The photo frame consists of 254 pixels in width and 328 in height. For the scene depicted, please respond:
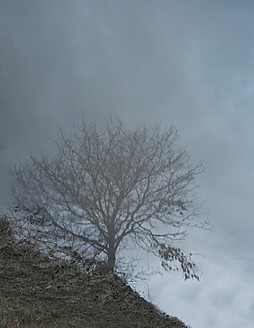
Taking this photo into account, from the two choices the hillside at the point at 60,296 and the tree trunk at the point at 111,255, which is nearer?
the hillside at the point at 60,296

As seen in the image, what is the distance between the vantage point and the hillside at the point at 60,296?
301 inches

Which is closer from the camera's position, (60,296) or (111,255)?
(60,296)

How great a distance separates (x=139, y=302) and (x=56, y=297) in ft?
14.3

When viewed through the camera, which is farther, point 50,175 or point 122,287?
point 50,175

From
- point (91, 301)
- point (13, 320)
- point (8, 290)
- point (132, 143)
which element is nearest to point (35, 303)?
point (8, 290)

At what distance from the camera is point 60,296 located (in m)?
9.38

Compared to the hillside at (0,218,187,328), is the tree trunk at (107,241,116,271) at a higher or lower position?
higher

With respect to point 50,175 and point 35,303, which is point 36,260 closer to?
point 35,303

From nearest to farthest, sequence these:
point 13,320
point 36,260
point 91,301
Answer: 1. point 13,320
2. point 91,301
3. point 36,260

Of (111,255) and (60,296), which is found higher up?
(111,255)

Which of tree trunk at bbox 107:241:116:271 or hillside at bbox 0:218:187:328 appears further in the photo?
tree trunk at bbox 107:241:116:271

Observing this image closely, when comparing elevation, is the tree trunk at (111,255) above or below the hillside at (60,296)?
above

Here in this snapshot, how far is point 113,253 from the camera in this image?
48.8 ft

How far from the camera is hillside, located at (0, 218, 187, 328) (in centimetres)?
766
